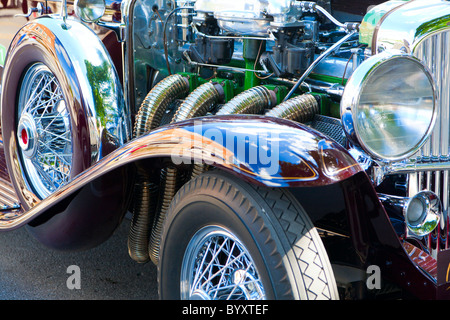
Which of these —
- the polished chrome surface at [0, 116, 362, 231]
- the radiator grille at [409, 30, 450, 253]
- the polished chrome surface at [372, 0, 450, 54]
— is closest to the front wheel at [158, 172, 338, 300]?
the polished chrome surface at [0, 116, 362, 231]

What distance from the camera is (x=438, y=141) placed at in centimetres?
210

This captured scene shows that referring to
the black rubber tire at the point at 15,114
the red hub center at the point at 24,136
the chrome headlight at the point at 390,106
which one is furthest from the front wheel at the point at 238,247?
the red hub center at the point at 24,136

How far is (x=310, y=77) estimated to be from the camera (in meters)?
2.62

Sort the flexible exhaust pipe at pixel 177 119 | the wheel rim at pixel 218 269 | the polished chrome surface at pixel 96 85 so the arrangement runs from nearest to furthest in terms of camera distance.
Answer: the wheel rim at pixel 218 269 → the flexible exhaust pipe at pixel 177 119 → the polished chrome surface at pixel 96 85

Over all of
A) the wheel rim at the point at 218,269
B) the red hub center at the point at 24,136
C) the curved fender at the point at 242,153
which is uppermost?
the curved fender at the point at 242,153

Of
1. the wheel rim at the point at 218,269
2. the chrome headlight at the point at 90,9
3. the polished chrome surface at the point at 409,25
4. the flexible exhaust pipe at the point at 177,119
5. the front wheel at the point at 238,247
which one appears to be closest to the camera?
the front wheel at the point at 238,247

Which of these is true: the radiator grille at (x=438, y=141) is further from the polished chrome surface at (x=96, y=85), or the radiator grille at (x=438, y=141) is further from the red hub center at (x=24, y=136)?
the red hub center at (x=24, y=136)

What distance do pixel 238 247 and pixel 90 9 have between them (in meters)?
1.62

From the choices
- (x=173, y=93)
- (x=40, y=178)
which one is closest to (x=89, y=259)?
(x=40, y=178)

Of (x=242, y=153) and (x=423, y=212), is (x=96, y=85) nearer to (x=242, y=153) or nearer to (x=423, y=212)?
(x=242, y=153)

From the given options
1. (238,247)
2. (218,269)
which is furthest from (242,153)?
(218,269)

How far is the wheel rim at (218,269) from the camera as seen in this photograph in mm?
1827

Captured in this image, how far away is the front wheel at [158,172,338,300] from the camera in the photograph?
169 cm

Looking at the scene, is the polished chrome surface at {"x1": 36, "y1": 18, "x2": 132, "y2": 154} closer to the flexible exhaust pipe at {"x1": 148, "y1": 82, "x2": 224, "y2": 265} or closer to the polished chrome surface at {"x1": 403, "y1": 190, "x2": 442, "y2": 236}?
the flexible exhaust pipe at {"x1": 148, "y1": 82, "x2": 224, "y2": 265}
